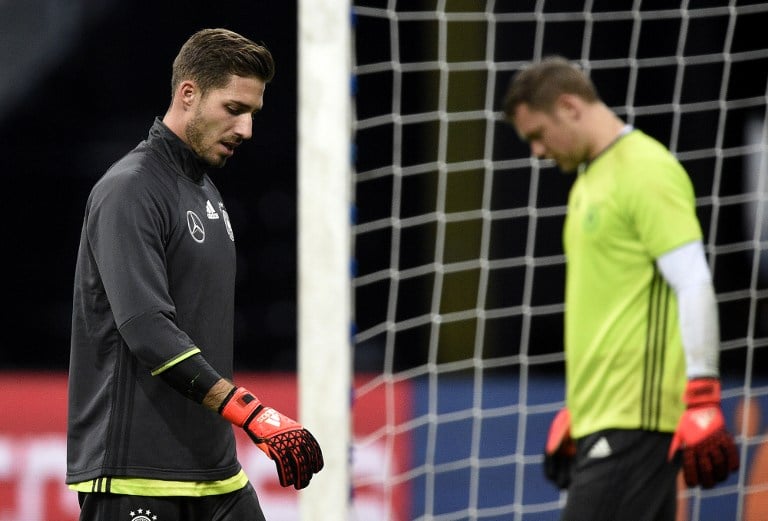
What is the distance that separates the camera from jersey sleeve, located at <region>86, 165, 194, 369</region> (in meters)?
2.43

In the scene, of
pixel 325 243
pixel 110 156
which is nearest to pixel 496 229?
pixel 110 156

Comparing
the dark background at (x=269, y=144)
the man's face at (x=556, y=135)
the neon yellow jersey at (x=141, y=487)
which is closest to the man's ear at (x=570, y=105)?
the man's face at (x=556, y=135)

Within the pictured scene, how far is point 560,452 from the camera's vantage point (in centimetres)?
356

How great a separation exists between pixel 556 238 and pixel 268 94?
121 cm

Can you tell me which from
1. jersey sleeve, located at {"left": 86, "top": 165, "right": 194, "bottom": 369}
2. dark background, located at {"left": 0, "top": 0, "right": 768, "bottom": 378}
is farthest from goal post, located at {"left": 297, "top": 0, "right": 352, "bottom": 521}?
dark background, located at {"left": 0, "top": 0, "right": 768, "bottom": 378}

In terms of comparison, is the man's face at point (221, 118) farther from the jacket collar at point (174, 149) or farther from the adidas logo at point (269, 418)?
the adidas logo at point (269, 418)

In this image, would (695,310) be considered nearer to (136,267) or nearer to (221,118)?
(221,118)

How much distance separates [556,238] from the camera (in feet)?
16.8

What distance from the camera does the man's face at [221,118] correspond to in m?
2.64

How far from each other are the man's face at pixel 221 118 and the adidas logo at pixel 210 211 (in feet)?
0.31

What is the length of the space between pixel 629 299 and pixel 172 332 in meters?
1.21

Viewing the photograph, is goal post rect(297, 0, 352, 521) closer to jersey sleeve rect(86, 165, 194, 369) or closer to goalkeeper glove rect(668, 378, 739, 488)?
goalkeeper glove rect(668, 378, 739, 488)

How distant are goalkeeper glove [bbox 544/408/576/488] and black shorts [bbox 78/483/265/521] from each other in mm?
1113

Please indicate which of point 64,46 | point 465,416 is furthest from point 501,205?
point 64,46
